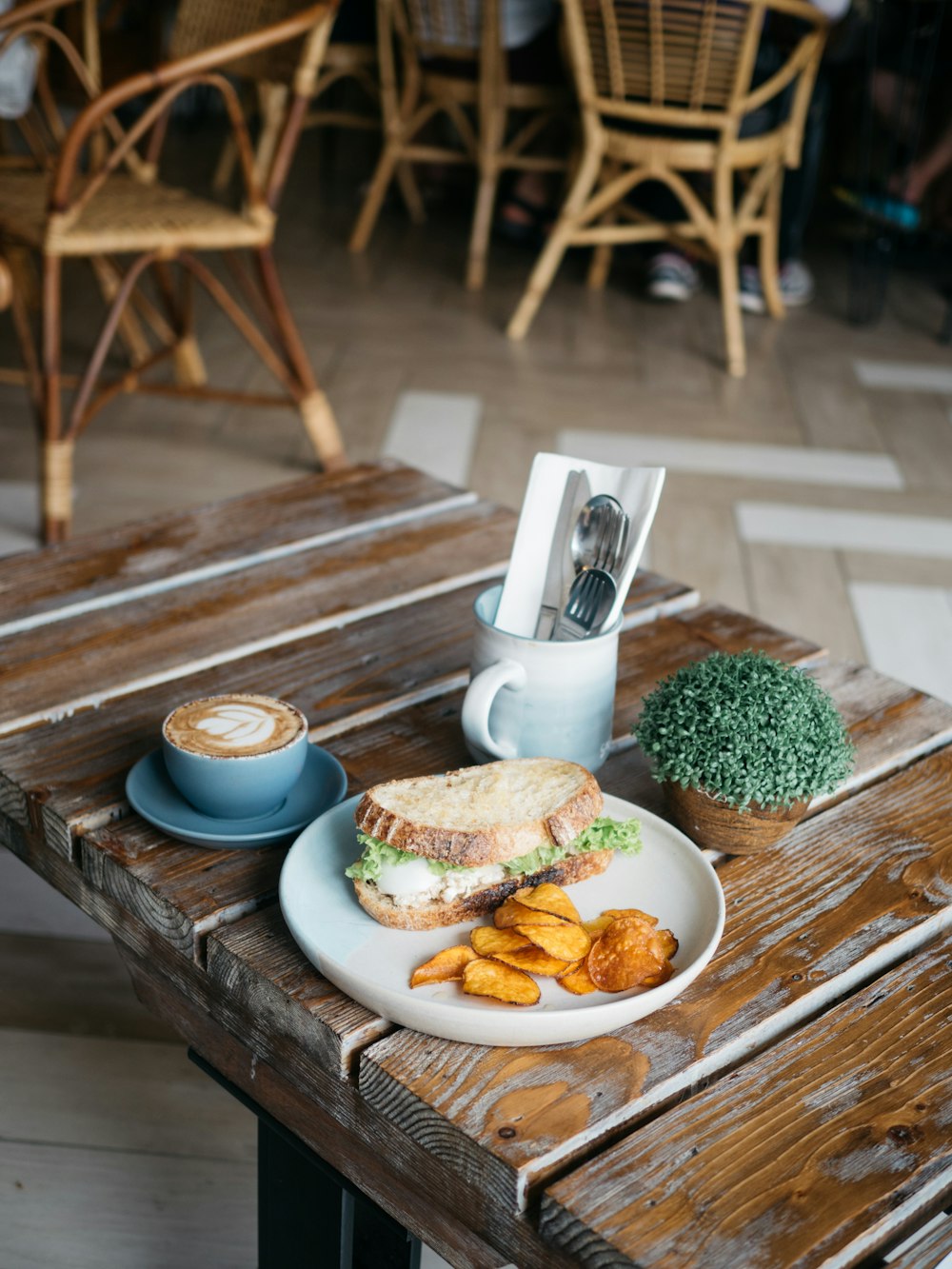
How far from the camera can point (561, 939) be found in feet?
2.32

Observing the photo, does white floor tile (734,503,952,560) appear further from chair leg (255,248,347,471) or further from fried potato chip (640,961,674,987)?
fried potato chip (640,961,674,987)

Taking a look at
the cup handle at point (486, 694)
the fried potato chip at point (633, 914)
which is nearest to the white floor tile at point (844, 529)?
the cup handle at point (486, 694)

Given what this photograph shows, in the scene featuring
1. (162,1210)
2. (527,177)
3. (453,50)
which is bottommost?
(162,1210)

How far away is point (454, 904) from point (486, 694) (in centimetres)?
15

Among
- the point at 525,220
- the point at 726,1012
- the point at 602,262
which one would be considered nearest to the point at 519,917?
the point at 726,1012

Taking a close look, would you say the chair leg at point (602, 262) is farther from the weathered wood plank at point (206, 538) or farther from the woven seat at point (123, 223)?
the weathered wood plank at point (206, 538)

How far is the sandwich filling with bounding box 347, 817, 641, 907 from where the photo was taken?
2.40 feet

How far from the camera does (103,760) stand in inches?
36.1

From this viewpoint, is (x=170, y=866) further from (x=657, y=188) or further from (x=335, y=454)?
(x=657, y=188)

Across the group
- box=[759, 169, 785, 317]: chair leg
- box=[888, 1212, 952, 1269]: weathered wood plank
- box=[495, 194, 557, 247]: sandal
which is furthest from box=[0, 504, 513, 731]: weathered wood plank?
box=[495, 194, 557, 247]: sandal

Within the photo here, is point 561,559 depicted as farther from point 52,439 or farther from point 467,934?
point 52,439

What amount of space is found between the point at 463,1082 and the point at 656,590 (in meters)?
0.66

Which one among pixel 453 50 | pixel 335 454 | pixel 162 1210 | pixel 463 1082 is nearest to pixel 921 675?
pixel 335 454

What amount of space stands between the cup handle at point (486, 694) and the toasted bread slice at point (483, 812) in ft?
0.18
